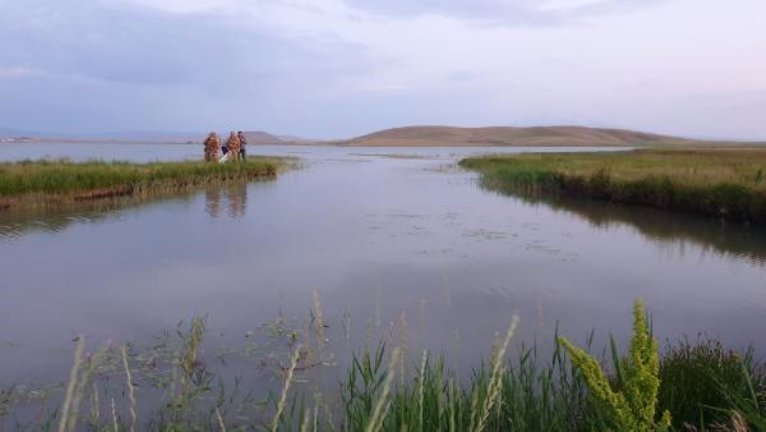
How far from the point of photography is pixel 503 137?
129875 millimetres

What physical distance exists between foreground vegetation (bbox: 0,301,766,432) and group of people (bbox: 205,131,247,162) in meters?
21.0

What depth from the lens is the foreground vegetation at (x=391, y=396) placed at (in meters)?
2.88

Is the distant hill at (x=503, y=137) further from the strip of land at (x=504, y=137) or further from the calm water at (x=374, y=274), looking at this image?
the calm water at (x=374, y=274)

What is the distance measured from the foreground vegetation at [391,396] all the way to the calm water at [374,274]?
64cm

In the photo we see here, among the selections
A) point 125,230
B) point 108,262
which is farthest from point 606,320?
point 125,230

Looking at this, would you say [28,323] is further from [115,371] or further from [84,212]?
[84,212]

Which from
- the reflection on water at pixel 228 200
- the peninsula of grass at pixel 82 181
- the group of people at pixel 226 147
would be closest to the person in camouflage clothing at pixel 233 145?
the group of people at pixel 226 147

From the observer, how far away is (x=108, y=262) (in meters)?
9.48

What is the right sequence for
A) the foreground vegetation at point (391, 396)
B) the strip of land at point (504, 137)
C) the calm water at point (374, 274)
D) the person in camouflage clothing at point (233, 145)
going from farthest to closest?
the strip of land at point (504, 137), the person in camouflage clothing at point (233, 145), the calm water at point (374, 274), the foreground vegetation at point (391, 396)

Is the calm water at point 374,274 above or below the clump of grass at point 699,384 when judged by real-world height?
A: below

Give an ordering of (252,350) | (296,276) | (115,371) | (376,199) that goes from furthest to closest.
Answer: (376,199) < (296,276) < (252,350) < (115,371)

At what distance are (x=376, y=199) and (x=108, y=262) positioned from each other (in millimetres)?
10340

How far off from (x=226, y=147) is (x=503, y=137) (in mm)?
106943

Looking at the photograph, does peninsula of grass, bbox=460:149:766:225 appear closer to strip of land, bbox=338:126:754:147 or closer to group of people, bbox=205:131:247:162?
group of people, bbox=205:131:247:162
